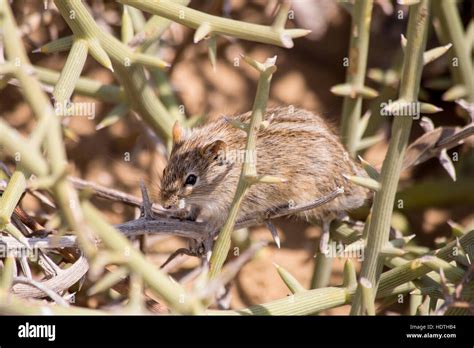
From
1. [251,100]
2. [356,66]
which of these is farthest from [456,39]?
[251,100]

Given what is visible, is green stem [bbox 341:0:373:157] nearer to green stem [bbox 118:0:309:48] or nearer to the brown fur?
the brown fur

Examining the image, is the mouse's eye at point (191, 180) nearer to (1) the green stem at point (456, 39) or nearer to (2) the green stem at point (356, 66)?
(2) the green stem at point (356, 66)

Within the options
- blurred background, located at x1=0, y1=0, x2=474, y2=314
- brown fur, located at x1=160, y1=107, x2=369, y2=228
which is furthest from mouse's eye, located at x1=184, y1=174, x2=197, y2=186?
blurred background, located at x1=0, y1=0, x2=474, y2=314

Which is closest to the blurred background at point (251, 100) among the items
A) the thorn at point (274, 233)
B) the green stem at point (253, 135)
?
the thorn at point (274, 233)

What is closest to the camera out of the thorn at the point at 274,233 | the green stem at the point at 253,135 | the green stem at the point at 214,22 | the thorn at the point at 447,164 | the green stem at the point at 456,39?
the green stem at the point at 253,135

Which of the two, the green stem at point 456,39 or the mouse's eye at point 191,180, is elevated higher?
the green stem at point 456,39

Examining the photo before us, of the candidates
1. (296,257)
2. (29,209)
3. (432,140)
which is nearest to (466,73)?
(432,140)
